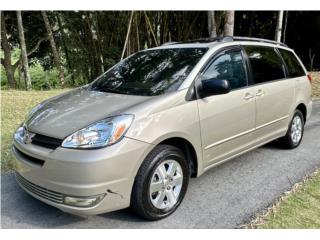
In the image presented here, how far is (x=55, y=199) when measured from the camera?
9.18 feet

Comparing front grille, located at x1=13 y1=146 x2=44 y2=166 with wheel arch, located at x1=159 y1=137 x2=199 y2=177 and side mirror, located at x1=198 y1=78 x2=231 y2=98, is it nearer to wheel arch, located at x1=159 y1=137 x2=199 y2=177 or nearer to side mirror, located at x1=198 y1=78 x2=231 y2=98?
wheel arch, located at x1=159 y1=137 x2=199 y2=177

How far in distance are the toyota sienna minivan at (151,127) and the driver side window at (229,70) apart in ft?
0.04

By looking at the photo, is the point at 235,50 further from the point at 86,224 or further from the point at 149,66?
the point at 86,224

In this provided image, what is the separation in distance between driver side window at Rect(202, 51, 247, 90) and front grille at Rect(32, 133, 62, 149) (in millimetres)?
1555

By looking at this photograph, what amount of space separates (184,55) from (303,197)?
1.88m

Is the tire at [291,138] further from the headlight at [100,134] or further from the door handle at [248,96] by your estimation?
the headlight at [100,134]

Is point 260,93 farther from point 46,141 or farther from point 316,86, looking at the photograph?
point 316,86

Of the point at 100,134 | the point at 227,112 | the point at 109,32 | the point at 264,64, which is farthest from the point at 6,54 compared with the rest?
the point at 100,134

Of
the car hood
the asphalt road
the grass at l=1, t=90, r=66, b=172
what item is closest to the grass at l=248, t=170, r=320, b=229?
the asphalt road

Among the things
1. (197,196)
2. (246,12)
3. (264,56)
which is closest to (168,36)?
(246,12)

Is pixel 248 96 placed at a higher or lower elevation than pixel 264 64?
lower

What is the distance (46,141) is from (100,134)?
0.48 metres

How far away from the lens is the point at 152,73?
3709 mm

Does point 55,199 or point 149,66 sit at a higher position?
point 149,66
